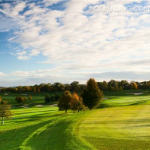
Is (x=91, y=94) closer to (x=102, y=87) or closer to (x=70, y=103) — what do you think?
(x=70, y=103)

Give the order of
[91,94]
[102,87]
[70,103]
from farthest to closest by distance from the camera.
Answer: [102,87] → [70,103] → [91,94]

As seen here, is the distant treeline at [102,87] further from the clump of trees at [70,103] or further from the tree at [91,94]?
the tree at [91,94]

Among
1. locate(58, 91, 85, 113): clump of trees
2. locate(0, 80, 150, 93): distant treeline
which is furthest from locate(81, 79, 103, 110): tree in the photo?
locate(0, 80, 150, 93): distant treeline

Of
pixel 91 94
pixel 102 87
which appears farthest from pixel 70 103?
pixel 102 87

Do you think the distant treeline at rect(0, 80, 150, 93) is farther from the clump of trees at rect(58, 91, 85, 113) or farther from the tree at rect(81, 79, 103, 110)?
the tree at rect(81, 79, 103, 110)

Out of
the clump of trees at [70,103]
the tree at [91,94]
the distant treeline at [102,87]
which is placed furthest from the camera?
the distant treeline at [102,87]

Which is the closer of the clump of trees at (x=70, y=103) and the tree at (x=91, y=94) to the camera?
the tree at (x=91, y=94)

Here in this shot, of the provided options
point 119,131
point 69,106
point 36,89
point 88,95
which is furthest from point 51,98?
point 119,131

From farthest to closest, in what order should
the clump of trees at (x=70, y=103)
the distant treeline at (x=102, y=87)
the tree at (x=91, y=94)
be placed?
1. the distant treeline at (x=102, y=87)
2. the clump of trees at (x=70, y=103)
3. the tree at (x=91, y=94)

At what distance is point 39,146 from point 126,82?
159845 millimetres

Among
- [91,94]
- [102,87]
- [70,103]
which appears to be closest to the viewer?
[91,94]

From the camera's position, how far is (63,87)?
6521 inches

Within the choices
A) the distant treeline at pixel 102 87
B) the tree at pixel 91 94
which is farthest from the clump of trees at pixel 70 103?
the distant treeline at pixel 102 87

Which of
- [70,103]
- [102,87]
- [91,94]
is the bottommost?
[70,103]
